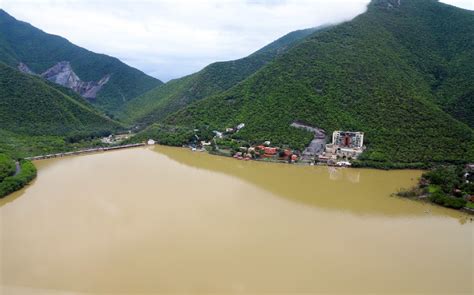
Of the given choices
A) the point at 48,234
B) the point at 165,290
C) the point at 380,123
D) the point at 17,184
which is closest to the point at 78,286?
the point at 165,290

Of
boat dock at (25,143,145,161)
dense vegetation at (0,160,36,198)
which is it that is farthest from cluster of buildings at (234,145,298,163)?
dense vegetation at (0,160,36,198)

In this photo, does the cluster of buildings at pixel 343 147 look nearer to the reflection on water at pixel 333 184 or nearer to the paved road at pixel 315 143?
the paved road at pixel 315 143

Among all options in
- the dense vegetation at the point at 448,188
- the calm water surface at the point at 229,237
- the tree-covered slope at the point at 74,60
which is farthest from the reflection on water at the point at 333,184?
the tree-covered slope at the point at 74,60

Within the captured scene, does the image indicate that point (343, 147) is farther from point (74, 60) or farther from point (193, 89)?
point (74, 60)

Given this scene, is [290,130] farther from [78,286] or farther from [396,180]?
[78,286]

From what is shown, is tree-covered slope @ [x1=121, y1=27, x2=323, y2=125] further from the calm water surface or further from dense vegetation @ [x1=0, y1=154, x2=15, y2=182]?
the calm water surface

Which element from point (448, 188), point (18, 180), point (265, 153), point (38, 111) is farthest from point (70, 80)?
point (448, 188)

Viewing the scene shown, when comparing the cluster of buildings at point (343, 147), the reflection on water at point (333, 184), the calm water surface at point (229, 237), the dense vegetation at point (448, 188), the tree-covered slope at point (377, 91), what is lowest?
the calm water surface at point (229, 237)
